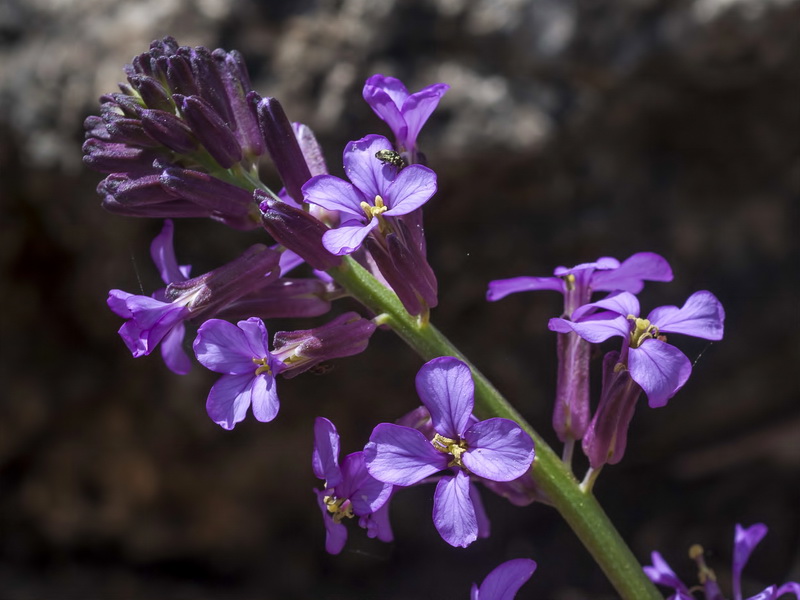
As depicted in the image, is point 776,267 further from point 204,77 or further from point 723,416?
point 204,77

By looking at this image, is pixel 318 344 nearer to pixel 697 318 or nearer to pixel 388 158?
pixel 388 158

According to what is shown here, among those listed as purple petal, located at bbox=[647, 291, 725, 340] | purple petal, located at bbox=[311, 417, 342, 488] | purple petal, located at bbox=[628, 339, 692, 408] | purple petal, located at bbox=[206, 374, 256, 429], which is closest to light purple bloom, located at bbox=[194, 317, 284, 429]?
purple petal, located at bbox=[206, 374, 256, 429]

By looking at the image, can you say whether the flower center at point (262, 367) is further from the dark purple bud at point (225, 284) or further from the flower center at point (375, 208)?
the flower center at point (375, 208)

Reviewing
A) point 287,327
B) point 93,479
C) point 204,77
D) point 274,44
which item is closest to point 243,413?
point 204,77

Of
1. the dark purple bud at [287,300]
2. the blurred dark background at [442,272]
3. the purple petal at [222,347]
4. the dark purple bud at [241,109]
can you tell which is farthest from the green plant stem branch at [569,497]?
the blurred dark background at [442,272]

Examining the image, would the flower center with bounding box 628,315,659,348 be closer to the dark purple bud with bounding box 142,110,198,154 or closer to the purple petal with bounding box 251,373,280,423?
the purple petal with bounding box 251,373,280,423
